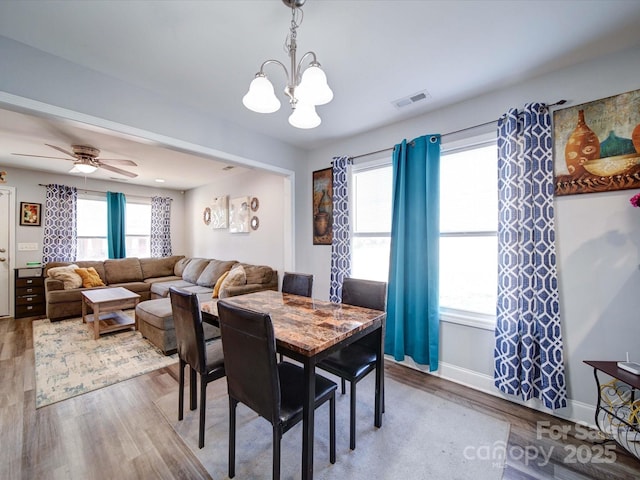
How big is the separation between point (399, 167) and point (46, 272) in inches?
236

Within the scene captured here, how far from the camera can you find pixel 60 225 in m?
4.95

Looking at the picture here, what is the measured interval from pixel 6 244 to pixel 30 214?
1.98ft

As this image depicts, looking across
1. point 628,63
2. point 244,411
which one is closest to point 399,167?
point 628,63

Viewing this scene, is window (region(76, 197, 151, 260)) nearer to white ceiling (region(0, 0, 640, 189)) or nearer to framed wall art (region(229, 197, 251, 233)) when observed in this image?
framed wall art (region(229, 197, 251, 233))

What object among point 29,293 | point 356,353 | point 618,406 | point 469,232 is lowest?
point 618,406

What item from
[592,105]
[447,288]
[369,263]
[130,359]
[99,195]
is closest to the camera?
[592,105]

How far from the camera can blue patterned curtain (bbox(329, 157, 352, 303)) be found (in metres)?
3.22

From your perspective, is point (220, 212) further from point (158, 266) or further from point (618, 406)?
point (618, 406)

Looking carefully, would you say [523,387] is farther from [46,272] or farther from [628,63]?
[46,272]

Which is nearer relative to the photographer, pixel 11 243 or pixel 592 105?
pixel 592 105

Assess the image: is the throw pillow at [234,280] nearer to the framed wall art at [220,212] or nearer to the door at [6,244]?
the framed wall art at [220,212]

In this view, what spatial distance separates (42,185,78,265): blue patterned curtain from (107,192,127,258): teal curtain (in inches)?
20.7

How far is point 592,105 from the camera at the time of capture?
1852 mm

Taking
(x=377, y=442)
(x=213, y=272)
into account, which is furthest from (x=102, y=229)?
(x=377, y=442)
